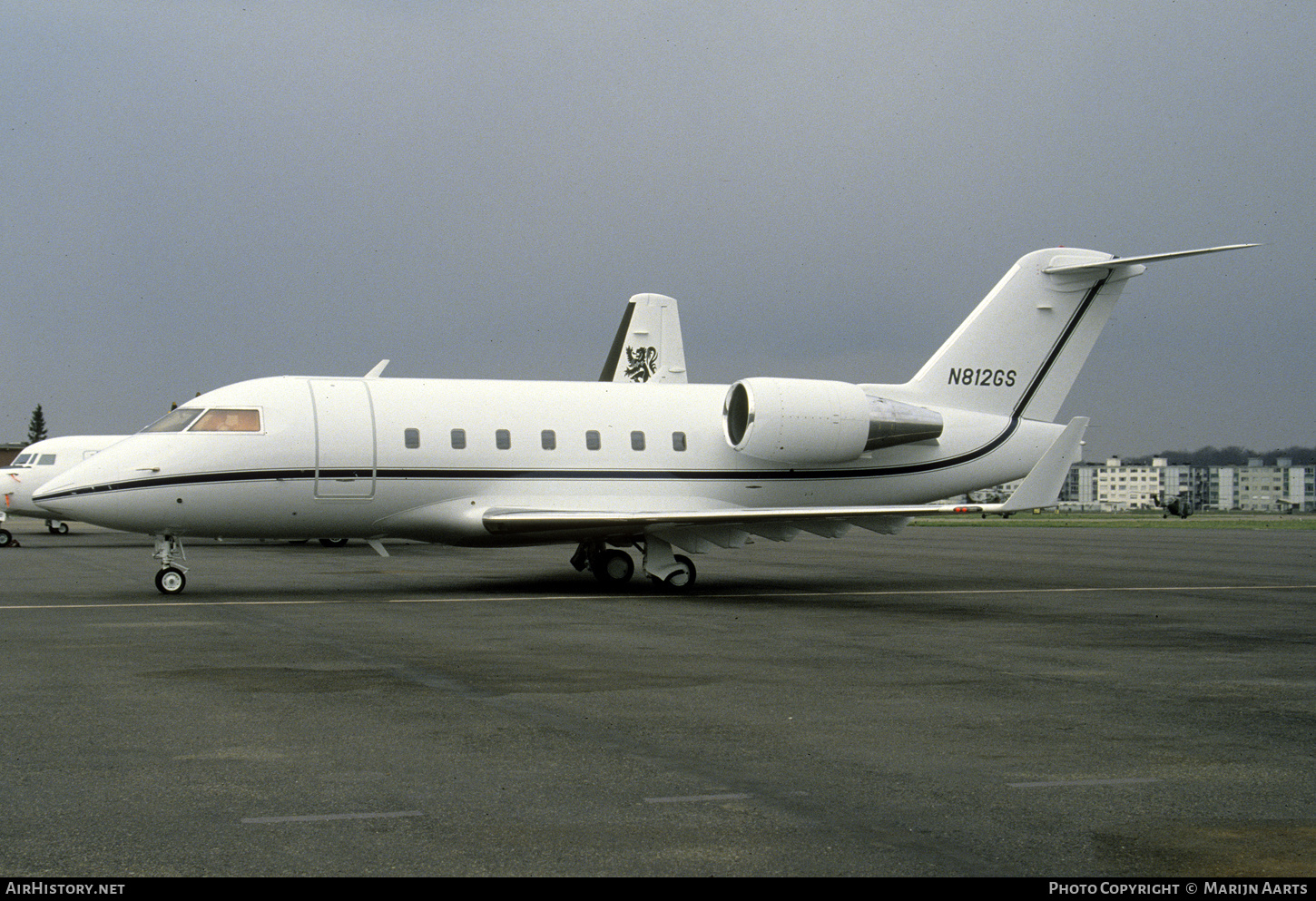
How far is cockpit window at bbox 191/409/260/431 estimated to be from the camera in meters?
17.7

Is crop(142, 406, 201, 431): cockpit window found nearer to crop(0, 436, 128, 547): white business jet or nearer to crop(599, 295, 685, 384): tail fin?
crop(0, 436, 128, 547): white business jet

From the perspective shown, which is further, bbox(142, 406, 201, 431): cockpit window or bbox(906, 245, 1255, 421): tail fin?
bbox(906, 245, 1255, 421): tail fin

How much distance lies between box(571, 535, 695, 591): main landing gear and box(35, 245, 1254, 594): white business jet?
32 millimetres

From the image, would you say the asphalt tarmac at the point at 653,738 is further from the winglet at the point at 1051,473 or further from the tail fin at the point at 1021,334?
the tail fin at the point at 1021,334

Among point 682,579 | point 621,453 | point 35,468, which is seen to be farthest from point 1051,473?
point 35,468

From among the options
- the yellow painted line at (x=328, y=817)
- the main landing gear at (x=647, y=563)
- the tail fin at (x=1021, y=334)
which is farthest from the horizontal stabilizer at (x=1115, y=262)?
the yellow painted line at (x=328, y=817)

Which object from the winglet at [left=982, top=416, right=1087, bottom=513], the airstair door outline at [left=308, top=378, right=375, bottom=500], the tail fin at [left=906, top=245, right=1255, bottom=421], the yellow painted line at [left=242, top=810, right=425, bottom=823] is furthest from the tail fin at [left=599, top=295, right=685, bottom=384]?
the yellow painted line at [left=242, top=810, right=425, bottom=823]

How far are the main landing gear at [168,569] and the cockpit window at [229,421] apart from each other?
1.72 meters

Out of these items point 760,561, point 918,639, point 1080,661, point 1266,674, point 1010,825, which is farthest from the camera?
point 760,561

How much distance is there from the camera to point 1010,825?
5.58 metres

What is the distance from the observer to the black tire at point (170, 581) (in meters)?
17.5
